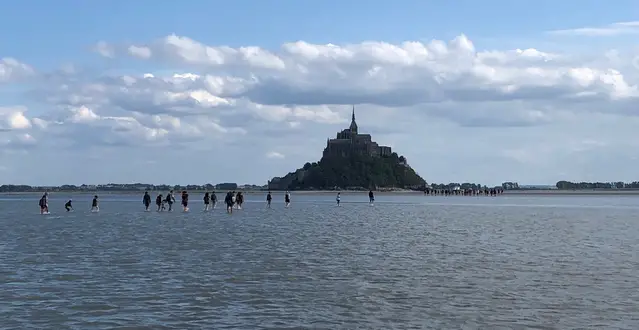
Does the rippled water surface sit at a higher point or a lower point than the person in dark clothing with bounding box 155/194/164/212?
lower

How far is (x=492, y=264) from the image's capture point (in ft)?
77.4

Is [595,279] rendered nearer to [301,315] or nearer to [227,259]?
[301,315]

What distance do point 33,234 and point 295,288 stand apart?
22.0 metres

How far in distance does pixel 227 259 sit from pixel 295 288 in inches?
262

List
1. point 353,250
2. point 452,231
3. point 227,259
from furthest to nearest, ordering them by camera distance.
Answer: point 452,231 < point 353,250 < point 227,259

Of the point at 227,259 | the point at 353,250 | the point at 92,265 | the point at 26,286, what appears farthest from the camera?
the point at 353,250

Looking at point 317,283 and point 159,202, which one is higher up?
point 159,202

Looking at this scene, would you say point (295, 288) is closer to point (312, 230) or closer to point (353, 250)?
point (353, 250)

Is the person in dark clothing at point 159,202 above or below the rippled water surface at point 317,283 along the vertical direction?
above

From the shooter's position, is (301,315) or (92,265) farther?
(92,265)

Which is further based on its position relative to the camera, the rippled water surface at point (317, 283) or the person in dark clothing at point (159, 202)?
the person in dark clothing at point (159, 202)

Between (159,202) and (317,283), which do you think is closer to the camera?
(317,283)

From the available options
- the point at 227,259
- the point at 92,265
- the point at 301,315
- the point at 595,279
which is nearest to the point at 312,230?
the point at 227,259

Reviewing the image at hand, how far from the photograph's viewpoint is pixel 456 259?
25016 mm
